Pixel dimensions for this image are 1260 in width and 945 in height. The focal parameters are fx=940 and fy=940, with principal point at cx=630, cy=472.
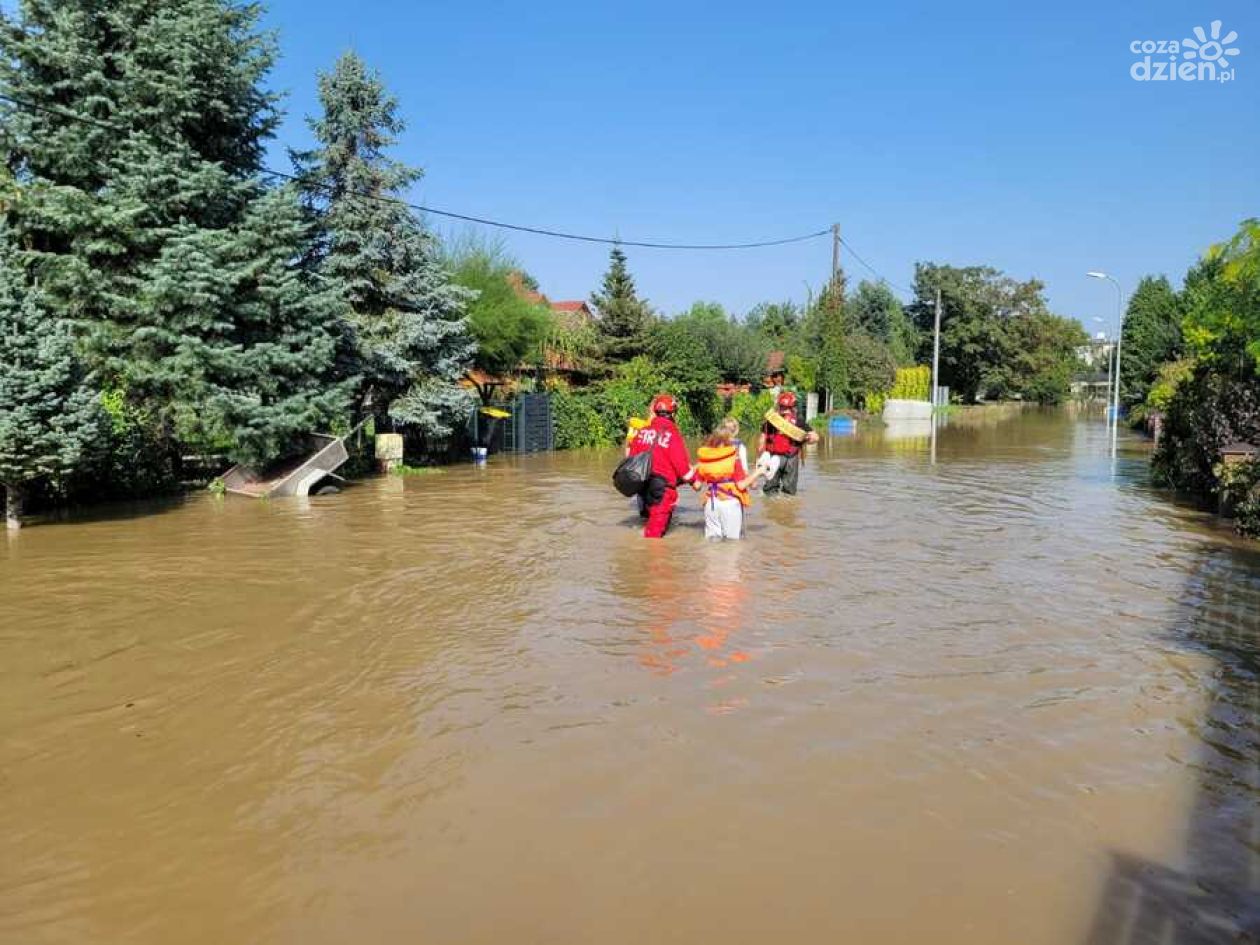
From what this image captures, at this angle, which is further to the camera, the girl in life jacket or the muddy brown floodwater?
the girl in life jacket

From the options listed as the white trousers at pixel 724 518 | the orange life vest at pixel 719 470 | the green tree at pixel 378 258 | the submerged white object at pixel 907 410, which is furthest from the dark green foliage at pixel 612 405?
the submerged white object at pixel 907 410

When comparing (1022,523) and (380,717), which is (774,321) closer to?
(1022,523)

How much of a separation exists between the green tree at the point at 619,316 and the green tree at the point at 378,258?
1008cm

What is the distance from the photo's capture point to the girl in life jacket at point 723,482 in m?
10.7

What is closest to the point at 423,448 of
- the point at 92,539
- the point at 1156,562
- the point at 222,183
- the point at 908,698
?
the point at 222,183

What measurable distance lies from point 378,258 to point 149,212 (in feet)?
20.5

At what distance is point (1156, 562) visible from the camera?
10297 millimetres

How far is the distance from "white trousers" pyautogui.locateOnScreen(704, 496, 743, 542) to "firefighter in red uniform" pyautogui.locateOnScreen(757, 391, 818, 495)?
3392mm

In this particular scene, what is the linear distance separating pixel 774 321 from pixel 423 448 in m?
45.8

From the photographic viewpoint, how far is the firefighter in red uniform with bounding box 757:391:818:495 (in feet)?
47.9

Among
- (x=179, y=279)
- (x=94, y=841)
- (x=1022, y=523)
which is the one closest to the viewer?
(x=94, y=841)

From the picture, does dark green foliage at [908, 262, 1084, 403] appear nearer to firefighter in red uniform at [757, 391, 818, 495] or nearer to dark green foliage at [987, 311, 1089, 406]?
dark green foliage at [987, 311, 1089, 406]

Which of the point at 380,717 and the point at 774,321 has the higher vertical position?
the point at 774,321

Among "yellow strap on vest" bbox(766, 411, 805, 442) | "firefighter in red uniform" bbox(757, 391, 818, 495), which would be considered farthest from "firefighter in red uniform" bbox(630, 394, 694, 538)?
"firefighter in red uniform" bbox(757, 391, 818, 495)
